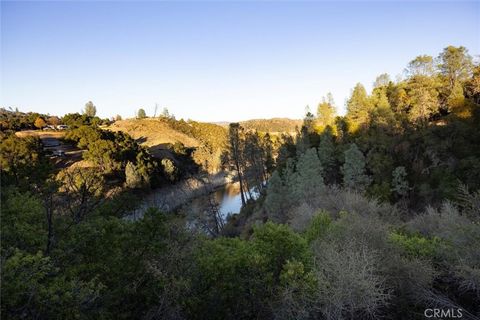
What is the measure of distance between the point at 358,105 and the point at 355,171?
28.2 m

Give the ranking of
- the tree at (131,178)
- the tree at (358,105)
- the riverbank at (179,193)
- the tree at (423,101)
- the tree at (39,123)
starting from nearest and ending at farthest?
the tree at (423,101) → the tree at (131,178) → the riverbank at (179,193) → the tree at (358,105) → the tree at (39,123)

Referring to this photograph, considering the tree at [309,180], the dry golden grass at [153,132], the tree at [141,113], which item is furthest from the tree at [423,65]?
the tree at [141,113]

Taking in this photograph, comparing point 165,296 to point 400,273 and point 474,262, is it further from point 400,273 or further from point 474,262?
point 474,262

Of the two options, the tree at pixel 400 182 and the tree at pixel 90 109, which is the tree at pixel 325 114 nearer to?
the tree at pixel 400 182

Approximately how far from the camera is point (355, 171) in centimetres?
4228

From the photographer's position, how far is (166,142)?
340ft

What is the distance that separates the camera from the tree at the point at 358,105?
60250 mm

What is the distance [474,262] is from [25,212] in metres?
19.6

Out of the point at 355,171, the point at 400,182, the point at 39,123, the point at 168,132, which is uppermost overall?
the point at 39,123

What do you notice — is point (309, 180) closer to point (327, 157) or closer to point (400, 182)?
point (327, 157)

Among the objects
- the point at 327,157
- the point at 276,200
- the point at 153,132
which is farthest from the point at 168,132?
the point at 276,200

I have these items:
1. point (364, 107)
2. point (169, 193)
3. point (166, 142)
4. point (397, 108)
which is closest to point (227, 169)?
point (166, 142)

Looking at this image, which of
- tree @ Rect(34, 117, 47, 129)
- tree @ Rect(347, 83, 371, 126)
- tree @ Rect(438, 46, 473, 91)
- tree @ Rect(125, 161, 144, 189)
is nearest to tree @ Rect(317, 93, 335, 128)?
tree @ Rect(347, 83, 371, 126)

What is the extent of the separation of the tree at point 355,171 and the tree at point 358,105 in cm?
1760
